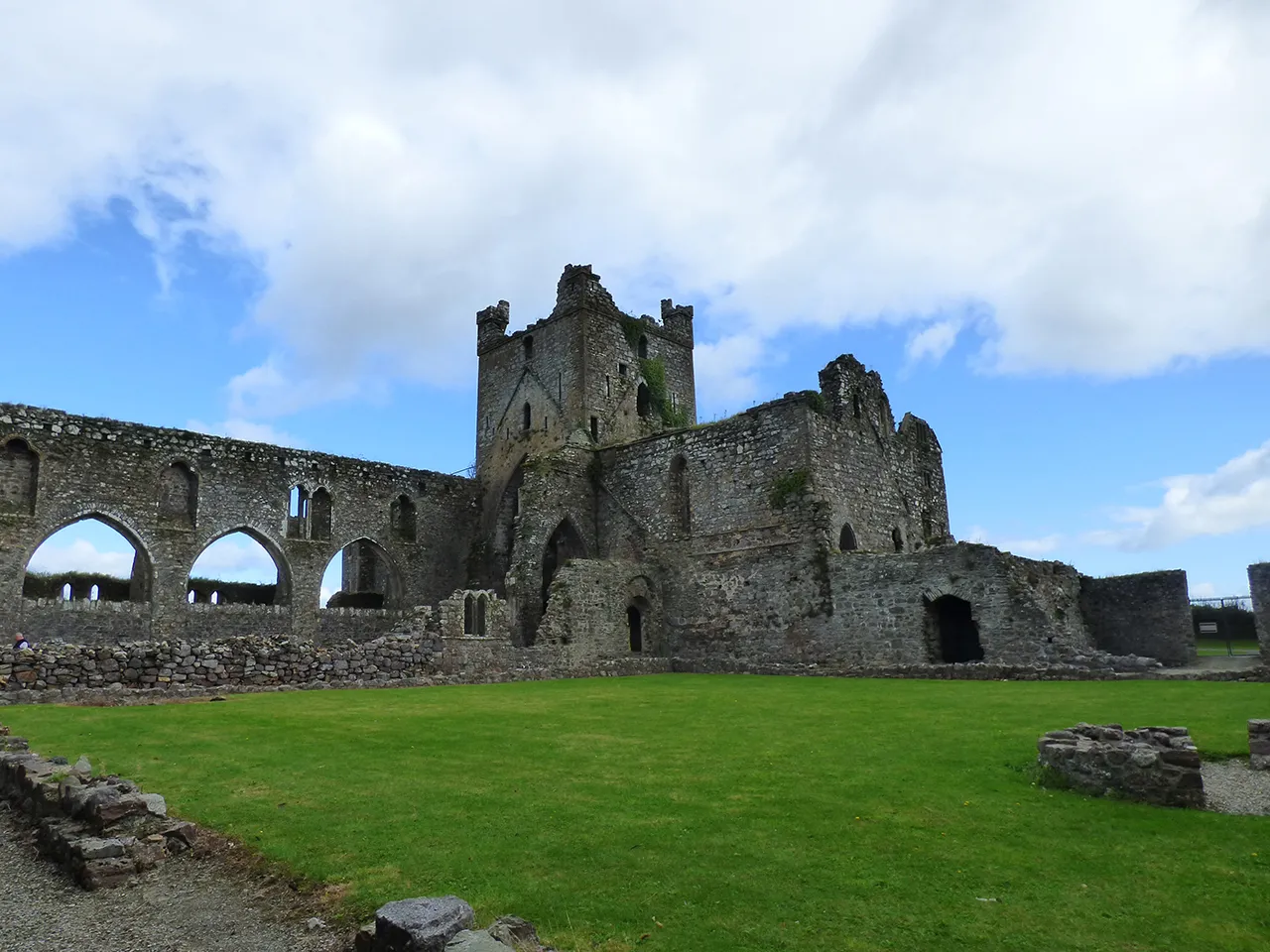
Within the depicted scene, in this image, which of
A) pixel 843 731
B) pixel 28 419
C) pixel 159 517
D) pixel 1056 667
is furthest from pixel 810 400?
pixel 28 419

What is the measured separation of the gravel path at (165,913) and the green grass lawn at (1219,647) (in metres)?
29.8

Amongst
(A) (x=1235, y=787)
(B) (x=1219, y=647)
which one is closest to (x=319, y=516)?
(A) (x=1235, y=787)

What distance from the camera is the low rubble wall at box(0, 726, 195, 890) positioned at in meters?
5.71

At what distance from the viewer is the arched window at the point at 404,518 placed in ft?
107

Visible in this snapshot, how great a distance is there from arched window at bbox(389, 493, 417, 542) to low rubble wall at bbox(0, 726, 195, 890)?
81.9ft

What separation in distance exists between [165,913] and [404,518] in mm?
28784

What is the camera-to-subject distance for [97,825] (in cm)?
620

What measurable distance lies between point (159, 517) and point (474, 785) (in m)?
23.4

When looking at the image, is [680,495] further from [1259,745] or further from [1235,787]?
[1235,787]

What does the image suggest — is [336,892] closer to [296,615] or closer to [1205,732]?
[1205,732]

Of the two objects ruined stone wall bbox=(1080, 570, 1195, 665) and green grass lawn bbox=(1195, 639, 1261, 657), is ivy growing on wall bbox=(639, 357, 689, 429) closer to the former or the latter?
ruined stone wall bbox=(1080, 570, 1195, 665)

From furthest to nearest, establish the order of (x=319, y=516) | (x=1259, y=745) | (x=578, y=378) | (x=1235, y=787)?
(x=578, y=378), (x=319, y=516), (x=1259, y=745), (x=1235, y=787)

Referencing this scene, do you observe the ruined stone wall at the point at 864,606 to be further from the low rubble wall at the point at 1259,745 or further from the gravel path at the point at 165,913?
the gravel path at the point at 165,913

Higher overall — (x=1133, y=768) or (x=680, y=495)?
(x=680, y=495)
